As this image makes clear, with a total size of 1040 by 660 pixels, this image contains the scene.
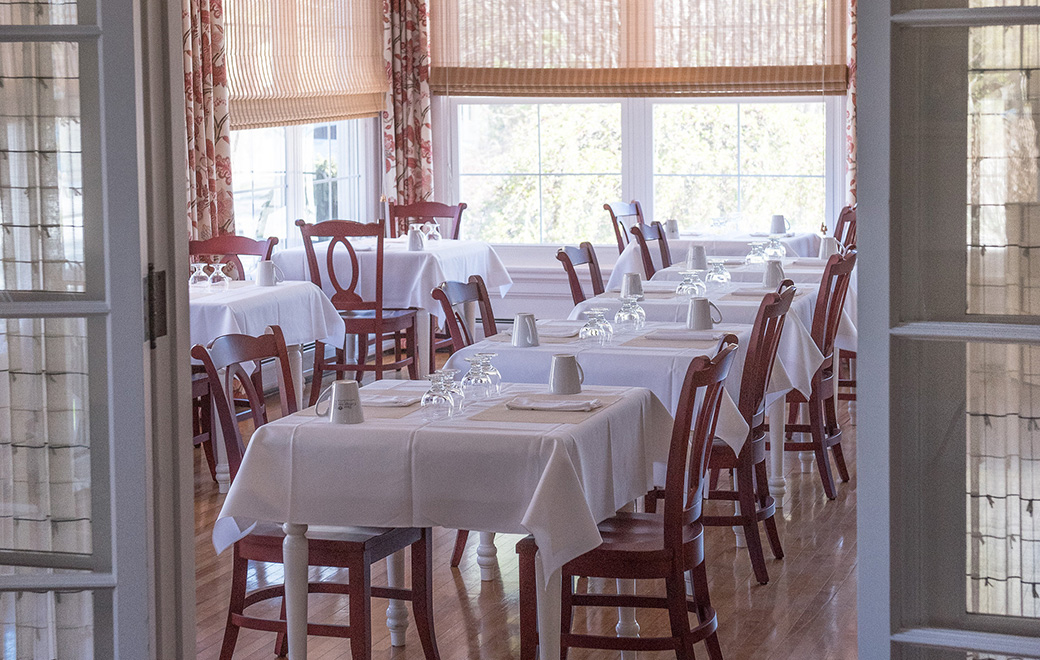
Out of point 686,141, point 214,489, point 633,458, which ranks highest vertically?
point 686,141

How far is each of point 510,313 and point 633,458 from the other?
20.3 feet

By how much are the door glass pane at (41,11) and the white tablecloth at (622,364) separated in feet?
8.17

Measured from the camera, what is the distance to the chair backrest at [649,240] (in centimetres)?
819

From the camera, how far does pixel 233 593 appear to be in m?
3.94

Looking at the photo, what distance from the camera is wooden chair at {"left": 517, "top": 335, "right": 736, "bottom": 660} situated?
361 centimetres

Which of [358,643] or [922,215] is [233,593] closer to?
[358,643]

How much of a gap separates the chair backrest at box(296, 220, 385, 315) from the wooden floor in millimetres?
2220

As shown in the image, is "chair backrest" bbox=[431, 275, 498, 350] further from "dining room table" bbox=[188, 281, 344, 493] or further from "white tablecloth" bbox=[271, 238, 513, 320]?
"white tablecloth" bbox=[271, 238, 513, 320]

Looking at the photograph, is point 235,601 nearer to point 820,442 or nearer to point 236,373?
point 236,373

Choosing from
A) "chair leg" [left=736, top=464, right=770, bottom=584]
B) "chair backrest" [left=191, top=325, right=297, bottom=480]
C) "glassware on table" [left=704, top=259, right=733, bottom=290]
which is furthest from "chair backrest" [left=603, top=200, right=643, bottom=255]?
"chair backrest" [left=191, top=325, right=297, bottom=480]

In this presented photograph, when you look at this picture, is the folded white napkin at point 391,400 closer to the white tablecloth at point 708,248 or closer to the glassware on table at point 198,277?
the glassware on table at point 198,277

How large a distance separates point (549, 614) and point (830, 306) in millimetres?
2871

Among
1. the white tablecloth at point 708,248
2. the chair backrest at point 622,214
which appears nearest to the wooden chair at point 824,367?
the white tablecloth at point 708,248

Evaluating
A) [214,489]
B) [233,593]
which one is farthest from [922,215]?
[214,489]
